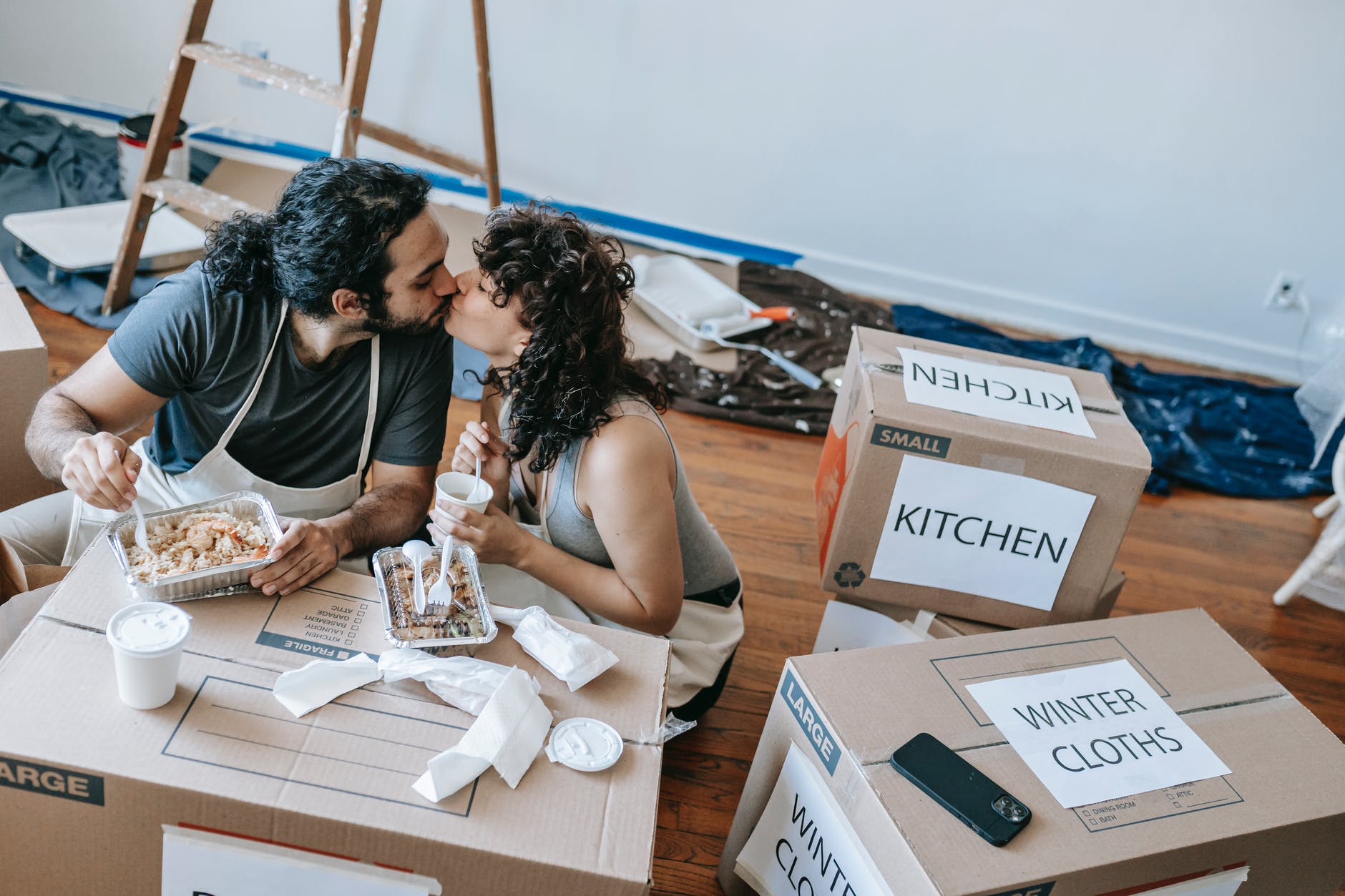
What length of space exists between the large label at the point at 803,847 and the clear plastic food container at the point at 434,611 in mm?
435

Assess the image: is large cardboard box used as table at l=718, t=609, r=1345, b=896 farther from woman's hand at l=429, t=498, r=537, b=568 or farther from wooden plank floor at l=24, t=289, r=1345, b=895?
woman's hand at l=429, t=498, r=537, b=568

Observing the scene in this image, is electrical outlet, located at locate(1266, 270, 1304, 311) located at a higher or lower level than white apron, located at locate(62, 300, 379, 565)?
higher

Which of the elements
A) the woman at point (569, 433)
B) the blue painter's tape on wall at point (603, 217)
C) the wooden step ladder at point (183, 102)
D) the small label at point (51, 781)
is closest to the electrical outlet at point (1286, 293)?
the blue painter's tape on wall at point (603, 217)

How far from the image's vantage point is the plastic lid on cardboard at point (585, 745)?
1.09 m

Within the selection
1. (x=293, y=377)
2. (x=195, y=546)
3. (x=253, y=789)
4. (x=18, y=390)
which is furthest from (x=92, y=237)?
(x=253, y=789)

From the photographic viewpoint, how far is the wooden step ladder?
91.5 inches

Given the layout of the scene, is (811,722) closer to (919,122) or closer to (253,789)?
(253,789)

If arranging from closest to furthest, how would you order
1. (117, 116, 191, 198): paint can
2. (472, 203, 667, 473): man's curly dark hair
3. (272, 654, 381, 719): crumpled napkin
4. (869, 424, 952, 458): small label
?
(272, 654, 381, 719): crumpled napkin
(472, 203, 667, 473): man's curly dark hair
(869, 424, 952, 458): small label
(117, 116, 191, 198): paint can

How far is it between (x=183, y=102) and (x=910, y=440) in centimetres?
207

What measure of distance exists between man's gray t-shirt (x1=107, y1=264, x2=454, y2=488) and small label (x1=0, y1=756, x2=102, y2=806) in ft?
2.07

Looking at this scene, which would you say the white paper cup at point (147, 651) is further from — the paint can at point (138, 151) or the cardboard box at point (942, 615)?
the paint can at point (138, 151)

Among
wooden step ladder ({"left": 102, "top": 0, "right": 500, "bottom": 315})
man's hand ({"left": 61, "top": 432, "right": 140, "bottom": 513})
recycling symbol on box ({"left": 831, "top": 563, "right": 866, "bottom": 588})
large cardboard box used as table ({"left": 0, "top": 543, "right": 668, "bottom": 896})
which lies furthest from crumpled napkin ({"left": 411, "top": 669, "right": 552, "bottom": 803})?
wooden step ladder ({"left": 102, "top": 0, "right": 500, "bottom": 315})

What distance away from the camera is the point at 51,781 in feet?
3.23

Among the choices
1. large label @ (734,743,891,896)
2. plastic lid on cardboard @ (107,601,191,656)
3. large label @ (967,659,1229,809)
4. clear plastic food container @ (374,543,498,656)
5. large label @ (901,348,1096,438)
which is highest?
large label @ (901,348,1096,438)
